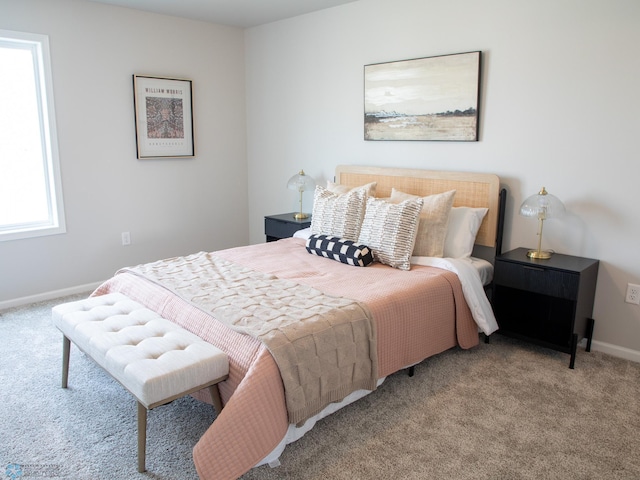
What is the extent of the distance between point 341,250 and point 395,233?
0.37 m

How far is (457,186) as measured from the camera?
11.7ft

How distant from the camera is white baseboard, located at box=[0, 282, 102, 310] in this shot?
3.90 m

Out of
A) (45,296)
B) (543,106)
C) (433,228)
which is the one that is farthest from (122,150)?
(543,106)

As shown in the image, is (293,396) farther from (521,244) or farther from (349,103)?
(349,103)

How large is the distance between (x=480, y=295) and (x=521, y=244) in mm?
559

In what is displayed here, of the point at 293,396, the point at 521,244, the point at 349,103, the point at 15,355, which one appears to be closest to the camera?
the point at 293,396

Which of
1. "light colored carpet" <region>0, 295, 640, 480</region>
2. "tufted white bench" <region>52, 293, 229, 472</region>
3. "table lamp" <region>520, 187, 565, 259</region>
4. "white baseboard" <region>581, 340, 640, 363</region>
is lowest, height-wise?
"light colored carpet" <region>0, 295, 640, 480</region>

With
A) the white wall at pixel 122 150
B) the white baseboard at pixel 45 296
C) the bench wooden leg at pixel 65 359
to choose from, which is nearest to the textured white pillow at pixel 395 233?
the bench wooden leg at pixel 65 359

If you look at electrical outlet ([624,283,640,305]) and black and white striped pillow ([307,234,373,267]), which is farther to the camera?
black and white striped pillow ([307,234,373,267])

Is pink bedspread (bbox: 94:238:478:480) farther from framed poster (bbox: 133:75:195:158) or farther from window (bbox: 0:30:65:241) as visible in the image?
framed poster (bbox: 133:75:195:158)

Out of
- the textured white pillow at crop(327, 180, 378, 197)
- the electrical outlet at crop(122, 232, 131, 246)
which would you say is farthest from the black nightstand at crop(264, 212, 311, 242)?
the electrical outlet at crop(122, 232, 131, 246)

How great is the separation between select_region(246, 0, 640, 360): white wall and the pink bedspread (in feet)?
2.88

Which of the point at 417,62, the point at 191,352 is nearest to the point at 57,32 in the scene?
the point at 417,62

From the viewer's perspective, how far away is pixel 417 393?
266cm
